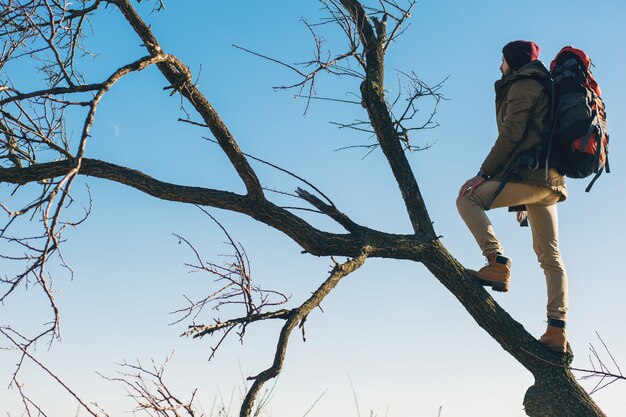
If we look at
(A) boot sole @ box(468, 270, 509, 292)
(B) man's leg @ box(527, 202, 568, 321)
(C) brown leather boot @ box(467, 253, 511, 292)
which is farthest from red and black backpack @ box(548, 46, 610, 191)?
(A) boot sole @ box(468, 270, 509, 292)

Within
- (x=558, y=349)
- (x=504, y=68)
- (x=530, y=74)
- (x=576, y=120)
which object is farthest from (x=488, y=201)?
(x=558, y=349)

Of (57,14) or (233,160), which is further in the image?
(57,14)

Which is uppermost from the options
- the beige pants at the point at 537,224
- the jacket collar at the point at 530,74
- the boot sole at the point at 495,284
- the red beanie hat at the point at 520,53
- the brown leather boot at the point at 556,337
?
the red beanie hat at the point at 520,53

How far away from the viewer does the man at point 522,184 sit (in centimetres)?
454

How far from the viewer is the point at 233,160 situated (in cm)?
456

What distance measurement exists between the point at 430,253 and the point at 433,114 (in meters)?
1.39

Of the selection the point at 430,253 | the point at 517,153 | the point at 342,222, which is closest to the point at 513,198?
the point at 517,153

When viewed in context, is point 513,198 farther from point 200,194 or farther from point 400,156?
point 200,194

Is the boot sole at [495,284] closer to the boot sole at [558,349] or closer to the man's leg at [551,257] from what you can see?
the man's leg at [551,257]

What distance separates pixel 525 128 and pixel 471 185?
1.58 ft

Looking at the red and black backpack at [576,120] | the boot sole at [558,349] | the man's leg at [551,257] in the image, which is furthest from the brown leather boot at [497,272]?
the red and black backpack at [576,120]

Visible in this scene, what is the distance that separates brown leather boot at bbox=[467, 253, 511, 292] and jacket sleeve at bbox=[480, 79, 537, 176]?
1.78 ft

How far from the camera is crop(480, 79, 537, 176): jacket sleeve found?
4.53 metres

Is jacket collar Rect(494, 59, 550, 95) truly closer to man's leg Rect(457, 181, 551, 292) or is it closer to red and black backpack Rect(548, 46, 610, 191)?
red and black backpack Rect(548, 46, 610, 191)
